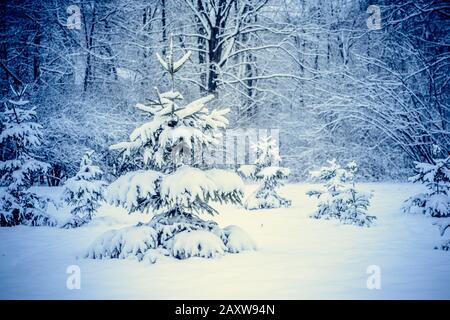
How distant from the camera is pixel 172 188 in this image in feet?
21.9

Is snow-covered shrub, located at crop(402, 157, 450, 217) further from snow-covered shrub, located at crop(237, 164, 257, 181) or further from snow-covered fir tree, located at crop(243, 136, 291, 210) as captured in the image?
snow-covered fir tree, located at crop(243, 136, 291, 210)

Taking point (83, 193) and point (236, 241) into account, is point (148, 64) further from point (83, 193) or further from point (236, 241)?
point (236, 241)

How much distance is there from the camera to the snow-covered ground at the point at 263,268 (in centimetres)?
535

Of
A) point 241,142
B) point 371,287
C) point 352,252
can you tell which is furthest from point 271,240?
point 241,142

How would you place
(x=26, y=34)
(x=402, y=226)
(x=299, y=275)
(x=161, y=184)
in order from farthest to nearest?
(x=26, y=34) < (x=402, y=226) < (x=161, y=184) < (x=299, y=275)

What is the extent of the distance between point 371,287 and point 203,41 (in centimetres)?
1874

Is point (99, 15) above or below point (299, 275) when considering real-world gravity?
above

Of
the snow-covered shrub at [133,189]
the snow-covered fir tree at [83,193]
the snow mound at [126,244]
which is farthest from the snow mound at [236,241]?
the snow-covered fir tree at [83,193]

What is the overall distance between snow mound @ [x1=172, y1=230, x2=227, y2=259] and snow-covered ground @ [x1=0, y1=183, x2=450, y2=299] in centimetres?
15

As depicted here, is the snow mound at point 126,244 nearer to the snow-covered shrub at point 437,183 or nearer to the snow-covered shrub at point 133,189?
the snow-covered shrub at point 133,189

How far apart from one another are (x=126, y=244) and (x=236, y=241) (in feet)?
6.62

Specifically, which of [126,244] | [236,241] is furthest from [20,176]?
[236,241]

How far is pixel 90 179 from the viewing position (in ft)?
36.5

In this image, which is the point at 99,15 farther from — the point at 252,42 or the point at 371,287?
the point at 371,287
